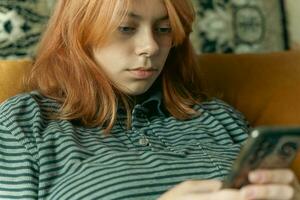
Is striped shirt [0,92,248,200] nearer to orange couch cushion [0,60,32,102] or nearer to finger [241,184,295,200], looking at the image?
orange couch cushion [0,60,32,102]

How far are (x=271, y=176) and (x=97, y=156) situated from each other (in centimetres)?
33

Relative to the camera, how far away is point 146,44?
0.92m

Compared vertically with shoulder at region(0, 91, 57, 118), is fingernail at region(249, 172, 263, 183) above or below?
below

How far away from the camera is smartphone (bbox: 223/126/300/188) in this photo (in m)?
0.53

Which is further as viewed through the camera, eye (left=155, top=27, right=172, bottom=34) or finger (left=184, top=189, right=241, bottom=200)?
eye (left=155, top=27, right=172, bottom=34)

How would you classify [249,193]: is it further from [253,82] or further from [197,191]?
[253,82]

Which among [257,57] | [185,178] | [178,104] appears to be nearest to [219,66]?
[257,57]

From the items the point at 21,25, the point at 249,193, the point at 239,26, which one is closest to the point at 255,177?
the point at 249,193

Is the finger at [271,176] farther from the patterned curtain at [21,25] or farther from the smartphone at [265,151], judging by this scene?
the patterned curtain at [21,25]

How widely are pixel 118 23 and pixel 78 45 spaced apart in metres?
0.10

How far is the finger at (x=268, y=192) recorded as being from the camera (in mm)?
583

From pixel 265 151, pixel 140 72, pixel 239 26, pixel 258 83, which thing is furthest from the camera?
pixel 239 26

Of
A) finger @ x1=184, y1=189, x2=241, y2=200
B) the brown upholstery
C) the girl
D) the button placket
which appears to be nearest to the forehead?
the girl

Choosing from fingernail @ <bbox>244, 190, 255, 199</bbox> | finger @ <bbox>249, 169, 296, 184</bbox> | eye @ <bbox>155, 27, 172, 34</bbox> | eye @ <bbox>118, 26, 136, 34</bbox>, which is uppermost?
eye @ <bbox>118, 26, 136, 34</bbox>
